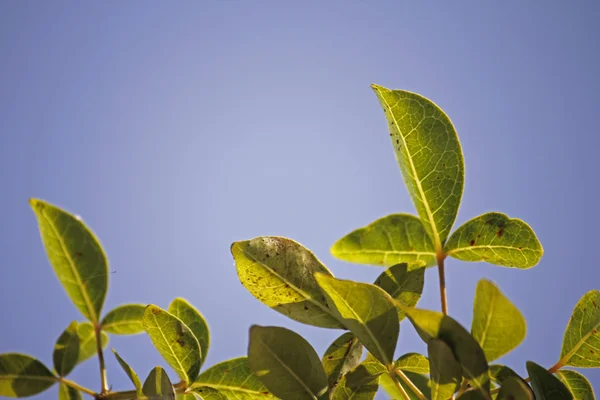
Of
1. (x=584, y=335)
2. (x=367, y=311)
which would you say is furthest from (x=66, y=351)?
A: (x=584, y=335)

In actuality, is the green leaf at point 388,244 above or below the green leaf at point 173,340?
above

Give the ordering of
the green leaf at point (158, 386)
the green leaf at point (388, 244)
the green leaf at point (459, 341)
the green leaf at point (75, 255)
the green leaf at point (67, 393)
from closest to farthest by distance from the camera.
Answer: the green leaf at point (459, 341)
the green leaf at point (158, 386)
the green leaf at point (75, 255)
the green leaf at point (67, 393)
the green leaf at point (388, 244)

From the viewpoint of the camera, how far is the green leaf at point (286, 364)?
2.61 feet

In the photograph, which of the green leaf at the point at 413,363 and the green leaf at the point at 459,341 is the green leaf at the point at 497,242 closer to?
Result: the green leaf at the point at 413,363

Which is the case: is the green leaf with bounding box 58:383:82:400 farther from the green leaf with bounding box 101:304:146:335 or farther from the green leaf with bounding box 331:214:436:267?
the green leaf with bounding box 331:214:436:267

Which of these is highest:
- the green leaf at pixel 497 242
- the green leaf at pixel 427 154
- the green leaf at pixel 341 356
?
the green leaf at pixel 427 154

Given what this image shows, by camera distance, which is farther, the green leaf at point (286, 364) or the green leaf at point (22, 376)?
the green leaf at point (22, 376)

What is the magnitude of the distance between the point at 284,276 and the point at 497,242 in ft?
1.72

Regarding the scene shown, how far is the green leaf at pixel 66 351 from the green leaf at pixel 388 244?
2.13ft

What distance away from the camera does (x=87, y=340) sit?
1.29 metres

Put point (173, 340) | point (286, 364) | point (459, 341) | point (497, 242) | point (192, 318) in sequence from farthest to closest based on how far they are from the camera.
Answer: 1. point (192, 318)
2. point (497, 242)
3. point (173, 340)
4. point (286, 364)
5. point (459, 341)

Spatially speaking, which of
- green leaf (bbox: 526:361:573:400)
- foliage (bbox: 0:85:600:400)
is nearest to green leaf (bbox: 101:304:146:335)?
foliage (bbox: 0:85:600:400)

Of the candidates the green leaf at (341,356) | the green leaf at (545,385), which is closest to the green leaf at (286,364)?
the green leaf at (341,356)

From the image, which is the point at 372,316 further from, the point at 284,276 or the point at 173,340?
the point at 173,340
